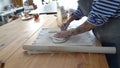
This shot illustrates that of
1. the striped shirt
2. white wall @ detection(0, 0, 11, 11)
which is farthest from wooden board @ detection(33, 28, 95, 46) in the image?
white wall @ detection(0, 0, 11, 11)

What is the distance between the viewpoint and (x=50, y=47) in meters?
0.83

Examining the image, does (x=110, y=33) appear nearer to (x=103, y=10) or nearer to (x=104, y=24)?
(x=104, y=24)

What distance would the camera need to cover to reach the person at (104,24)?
792mm

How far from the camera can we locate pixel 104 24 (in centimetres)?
92

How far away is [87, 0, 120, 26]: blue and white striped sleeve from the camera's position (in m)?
0.78

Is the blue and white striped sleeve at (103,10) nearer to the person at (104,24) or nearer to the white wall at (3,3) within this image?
the person at (104,24)

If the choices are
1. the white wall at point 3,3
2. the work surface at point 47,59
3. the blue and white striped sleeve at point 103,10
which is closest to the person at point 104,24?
the blue and white striped sleeve at point 103,10

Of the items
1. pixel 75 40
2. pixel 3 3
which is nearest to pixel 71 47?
pixel 75 40

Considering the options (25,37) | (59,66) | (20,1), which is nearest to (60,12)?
(25,37)

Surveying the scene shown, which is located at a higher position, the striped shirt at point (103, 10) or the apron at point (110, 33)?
the striped shirt at point (103, 10)

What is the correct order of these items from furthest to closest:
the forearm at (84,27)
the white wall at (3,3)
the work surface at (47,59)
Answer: the white wall at (3,3)
the forearm at (84,27)
the work surface at (47,59)

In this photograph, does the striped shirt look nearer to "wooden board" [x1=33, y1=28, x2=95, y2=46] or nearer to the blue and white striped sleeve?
the blue and white striped sleeve

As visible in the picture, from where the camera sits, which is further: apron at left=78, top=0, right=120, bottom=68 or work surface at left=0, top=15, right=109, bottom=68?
apron at left=78, top=0, right=120, bottom=68

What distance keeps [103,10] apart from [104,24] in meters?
0.14
